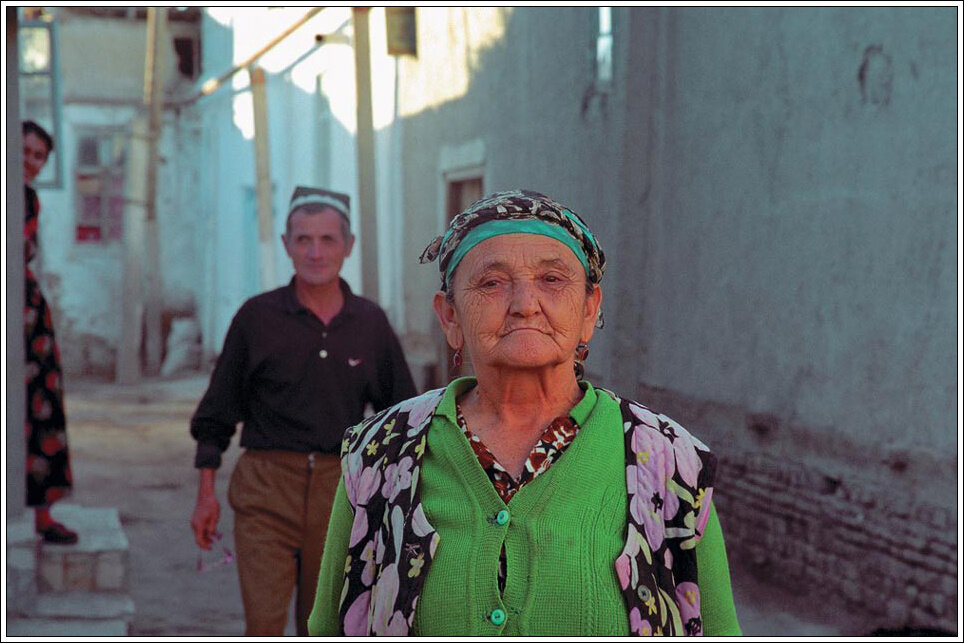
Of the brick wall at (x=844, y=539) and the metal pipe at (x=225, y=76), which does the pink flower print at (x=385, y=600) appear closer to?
the brick wall at (x=844, y=539)

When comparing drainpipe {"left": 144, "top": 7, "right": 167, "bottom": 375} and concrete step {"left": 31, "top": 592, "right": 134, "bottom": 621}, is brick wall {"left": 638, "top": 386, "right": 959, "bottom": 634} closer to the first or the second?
concrete step {"left": 31, "top": 592, "right": 134, "bottom": 621}

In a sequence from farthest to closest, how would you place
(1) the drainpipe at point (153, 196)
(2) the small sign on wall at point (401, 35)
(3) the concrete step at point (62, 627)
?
(1) the drainpipe at point (153, 196) < (2) the small sign on wall at point (401, 35) < (3) the concrete step at point (62, 627)

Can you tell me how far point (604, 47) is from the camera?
30.2 feet

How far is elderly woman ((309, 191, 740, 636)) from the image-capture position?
1.87 metres

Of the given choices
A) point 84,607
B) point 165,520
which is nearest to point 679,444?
point 84,607

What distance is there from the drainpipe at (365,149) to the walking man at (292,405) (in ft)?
12.7

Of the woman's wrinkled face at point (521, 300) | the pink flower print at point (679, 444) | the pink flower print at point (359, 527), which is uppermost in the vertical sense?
the woman's wrinkled face at point (521, 300)

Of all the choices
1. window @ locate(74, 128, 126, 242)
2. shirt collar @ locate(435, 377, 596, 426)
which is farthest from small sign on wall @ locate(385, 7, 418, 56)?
shirt collar @ locate(435, 377, 596, 426)

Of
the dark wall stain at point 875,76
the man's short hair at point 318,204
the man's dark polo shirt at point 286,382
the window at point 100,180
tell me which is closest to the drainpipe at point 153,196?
the window at point 100,180

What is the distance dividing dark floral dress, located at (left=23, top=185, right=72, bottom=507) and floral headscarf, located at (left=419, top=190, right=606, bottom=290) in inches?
164

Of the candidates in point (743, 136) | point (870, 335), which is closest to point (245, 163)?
point (743, 136)

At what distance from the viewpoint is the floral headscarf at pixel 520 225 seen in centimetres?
200

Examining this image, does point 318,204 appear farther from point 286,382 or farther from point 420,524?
point 420,524

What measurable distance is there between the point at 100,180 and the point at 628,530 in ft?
63.9
